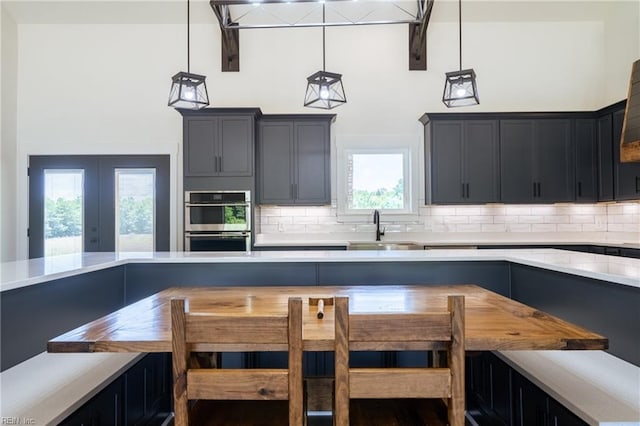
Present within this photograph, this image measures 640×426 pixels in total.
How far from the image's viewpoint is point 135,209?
479cm

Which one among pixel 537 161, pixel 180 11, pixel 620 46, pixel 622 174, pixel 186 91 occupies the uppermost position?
pixel 180 11

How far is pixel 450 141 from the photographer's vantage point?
4.53 metres

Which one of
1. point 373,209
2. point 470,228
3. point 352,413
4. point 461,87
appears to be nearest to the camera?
point 352,413

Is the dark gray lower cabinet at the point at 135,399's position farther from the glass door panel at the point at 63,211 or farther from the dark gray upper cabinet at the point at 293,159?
the glass door panel at the point at 63,211

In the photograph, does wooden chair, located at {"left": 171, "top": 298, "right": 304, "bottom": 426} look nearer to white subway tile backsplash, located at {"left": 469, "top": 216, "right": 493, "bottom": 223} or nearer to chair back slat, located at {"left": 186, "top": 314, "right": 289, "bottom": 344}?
chair back slat, located at {"left": 186, "top": 314, "right": 289, "bottom": 344}

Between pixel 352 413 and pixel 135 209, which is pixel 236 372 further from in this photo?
pixel 135 209

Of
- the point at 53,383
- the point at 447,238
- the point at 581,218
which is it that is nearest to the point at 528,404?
the point at 53,383

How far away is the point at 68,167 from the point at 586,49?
7228 millimetres

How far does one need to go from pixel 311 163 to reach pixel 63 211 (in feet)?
11.1

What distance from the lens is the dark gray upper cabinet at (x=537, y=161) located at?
4.46m

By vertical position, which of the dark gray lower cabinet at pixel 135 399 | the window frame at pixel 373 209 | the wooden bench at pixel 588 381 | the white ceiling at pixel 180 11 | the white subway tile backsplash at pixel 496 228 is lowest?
the dark gray lower cabinet at pixel 135 399

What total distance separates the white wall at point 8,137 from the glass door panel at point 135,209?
4.40 feet

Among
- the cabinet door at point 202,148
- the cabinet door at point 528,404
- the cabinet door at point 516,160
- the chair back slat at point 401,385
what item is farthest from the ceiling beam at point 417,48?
the chair back slat at point 401,385

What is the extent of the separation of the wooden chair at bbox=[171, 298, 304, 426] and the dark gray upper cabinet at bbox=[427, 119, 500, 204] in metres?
3.91
